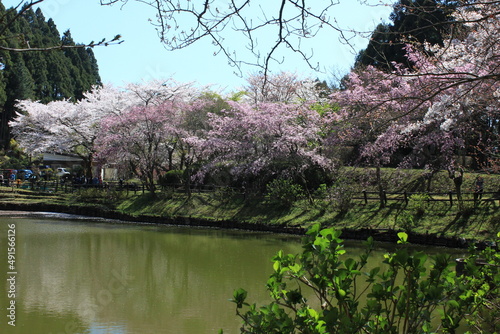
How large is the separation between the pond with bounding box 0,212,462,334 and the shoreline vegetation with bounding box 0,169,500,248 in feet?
3.43

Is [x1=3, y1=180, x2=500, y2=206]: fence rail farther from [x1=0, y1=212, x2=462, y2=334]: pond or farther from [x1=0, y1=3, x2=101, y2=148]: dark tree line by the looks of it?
[x1=0, y1=3, x2=101, y2=148]: dark tree line

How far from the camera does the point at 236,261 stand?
894cm

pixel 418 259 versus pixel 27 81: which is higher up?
pixel 27 81

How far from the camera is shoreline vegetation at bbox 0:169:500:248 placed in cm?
1099

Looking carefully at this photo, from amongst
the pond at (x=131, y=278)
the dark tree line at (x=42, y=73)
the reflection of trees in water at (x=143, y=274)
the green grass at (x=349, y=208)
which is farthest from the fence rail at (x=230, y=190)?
the dark tree line at (x=42, y=73)

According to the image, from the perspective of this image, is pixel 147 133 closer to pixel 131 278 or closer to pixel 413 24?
pixel 413 24

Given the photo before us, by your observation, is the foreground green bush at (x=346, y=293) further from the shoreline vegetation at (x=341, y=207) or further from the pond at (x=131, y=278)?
the shoreline vegetation at (x=341, y=207)

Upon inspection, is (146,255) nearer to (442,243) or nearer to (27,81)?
(442,243)

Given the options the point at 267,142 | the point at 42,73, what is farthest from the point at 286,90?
the point at 42,73

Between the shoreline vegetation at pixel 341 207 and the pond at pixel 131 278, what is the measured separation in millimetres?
1047

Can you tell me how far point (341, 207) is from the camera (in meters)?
13.2

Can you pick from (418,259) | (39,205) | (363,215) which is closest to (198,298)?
(418,259)

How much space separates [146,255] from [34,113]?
54.2 ft

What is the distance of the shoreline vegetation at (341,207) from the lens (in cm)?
1099
